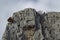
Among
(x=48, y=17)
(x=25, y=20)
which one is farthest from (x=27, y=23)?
(x=48, y=17)

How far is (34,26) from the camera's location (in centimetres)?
5816

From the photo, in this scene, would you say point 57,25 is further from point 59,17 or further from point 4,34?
point 4,34

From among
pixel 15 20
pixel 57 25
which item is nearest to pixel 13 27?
pixel 15 20

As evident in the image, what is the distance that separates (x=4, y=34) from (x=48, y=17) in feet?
40.1

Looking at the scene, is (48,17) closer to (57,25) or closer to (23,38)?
(57,25)

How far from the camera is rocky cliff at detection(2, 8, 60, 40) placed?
5781 cm

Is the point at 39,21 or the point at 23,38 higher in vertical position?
the point at 39,21

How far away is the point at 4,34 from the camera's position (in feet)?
205

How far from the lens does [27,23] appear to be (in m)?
58.4

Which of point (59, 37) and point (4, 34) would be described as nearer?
point (59, 37)

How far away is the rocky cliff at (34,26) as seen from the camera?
57.8 m

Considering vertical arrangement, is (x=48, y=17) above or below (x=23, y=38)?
above

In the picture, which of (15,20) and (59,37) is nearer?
(59,37)

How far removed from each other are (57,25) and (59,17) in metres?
2.13
